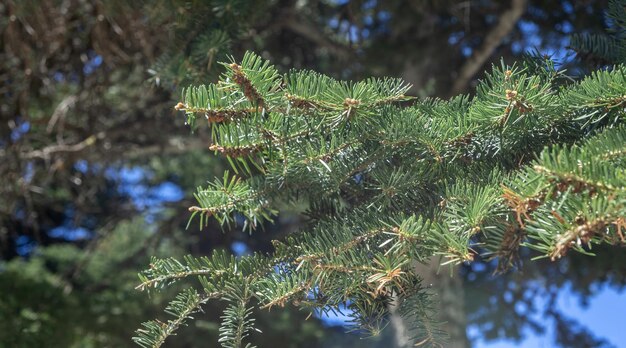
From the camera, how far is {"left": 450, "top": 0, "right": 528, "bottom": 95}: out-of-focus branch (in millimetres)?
4976

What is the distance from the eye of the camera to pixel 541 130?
6.36ft

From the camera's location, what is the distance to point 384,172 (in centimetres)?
197

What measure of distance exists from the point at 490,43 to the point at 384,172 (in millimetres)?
3523

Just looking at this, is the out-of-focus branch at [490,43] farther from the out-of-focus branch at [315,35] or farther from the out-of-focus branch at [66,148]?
the out-of-focus branch at [66,148]

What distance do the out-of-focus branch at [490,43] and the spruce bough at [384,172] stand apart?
9.88ft

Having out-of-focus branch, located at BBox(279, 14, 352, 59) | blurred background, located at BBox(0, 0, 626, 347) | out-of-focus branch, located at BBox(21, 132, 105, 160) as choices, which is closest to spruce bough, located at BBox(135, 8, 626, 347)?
blurred background, located at BBox(0, 0, 626, 347)

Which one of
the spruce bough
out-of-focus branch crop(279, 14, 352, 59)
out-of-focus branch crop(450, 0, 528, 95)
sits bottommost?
the spruce bough

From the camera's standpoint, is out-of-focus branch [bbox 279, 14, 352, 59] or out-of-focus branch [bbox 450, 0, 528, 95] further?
out-of-focus branch [bbox 279, 14, 352, 59]

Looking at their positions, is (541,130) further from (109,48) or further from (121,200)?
(121,200)

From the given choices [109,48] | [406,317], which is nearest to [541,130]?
[406,317]

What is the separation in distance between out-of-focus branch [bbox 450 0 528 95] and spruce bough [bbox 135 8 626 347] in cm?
301

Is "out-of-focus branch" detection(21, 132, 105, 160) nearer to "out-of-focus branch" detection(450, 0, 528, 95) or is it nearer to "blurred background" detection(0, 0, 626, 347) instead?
"blurred background" detection(0, 0, 626, 347)

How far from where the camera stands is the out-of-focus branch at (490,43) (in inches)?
196

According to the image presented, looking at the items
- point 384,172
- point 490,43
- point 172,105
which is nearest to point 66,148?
point 172,105
